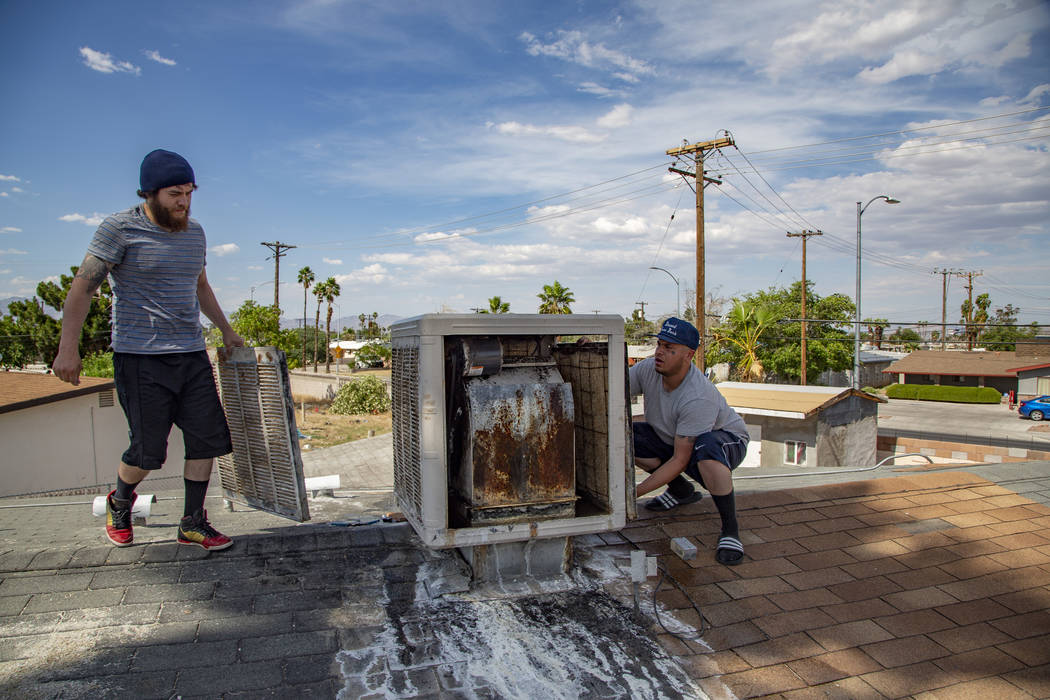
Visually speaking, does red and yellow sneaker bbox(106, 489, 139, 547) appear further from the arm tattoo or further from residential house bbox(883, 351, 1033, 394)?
residential house bbox(883, 351, 1033, 394)

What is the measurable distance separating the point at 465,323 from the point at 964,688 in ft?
7.18

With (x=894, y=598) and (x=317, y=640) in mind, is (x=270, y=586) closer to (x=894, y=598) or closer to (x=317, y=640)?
(x=317, y=640)

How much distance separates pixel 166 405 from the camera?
2.76 meters

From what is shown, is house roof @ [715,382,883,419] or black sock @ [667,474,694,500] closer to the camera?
black sock @ [667,474,694,500]

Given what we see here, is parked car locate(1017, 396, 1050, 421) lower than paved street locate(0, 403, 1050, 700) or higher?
lower

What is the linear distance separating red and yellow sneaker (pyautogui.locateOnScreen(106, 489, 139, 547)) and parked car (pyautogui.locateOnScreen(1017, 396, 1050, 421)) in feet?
119

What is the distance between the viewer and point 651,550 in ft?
10.6

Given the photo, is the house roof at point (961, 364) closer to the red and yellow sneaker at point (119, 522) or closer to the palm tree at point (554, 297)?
the palm tree at point (554, 297)

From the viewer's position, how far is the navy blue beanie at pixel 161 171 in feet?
8.46

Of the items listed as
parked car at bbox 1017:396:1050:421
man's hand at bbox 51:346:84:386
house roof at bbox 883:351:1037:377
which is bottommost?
parked car at bbox 1017:396:1050:421

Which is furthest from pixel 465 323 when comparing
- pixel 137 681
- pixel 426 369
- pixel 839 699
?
pixel 839 699

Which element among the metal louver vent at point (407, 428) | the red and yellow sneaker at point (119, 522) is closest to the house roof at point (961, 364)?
the metal louver vent at point (407, 428)

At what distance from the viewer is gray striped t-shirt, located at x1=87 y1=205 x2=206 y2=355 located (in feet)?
8.54

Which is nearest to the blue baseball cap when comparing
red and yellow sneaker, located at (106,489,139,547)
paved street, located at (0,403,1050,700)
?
paved street, located at (0,403,1050,700)
